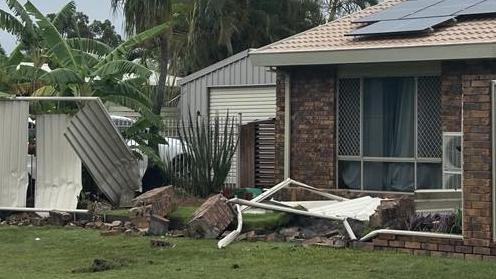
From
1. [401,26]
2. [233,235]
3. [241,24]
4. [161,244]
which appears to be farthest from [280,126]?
[241,24]

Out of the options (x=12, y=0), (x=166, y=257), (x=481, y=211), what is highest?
(x=12, y=0)

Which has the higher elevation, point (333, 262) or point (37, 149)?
point (37, 149)

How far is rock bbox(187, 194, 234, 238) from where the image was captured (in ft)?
38.5

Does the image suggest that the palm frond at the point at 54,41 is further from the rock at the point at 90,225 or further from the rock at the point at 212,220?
the rock at the point at 212,220

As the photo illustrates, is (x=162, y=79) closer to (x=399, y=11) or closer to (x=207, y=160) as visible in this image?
(x=207, y=160)

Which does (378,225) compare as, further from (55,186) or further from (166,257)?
(55,186)

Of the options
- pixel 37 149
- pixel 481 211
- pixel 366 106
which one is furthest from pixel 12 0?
pixel 481 211

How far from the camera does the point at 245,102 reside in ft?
75.7

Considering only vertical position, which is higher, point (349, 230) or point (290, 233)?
point (349, 230)

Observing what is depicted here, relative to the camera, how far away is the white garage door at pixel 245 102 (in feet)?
73.7

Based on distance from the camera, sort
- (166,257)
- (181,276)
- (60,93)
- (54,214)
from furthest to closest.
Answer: (60,93), (54,214), (166,257), (181,276)

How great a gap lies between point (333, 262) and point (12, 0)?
10.1m

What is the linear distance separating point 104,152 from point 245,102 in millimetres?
8553

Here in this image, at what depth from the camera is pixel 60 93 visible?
16.4m
